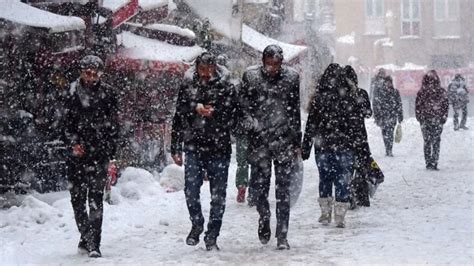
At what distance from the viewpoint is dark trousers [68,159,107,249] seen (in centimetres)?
675

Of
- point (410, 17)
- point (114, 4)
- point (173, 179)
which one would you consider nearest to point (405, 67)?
point (410, 17)

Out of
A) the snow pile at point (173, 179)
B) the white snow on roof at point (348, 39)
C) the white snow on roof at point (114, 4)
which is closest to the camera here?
the snow pile at point (173, 179)

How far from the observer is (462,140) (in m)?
21.8

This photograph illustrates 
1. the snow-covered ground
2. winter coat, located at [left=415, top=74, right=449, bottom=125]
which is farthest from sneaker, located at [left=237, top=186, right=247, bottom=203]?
winter coat, located at [left=415, top=74, right=449, bottom=125]

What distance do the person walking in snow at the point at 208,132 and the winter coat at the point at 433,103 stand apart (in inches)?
296

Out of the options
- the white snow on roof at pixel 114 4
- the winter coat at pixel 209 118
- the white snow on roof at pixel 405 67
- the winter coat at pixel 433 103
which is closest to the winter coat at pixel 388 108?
the winter coat at pixel 433 103

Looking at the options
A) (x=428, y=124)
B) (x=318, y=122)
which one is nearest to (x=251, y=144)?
(x=318, y=122)

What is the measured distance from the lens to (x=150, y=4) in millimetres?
14727

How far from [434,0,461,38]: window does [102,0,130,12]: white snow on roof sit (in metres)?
37.5

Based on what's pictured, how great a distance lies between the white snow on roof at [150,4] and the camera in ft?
46.6

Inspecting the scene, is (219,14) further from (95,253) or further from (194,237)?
(95,253)

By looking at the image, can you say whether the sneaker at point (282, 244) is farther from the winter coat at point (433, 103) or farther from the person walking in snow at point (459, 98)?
the person walking in snow at point (459, 98)

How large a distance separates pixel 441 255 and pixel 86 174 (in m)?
3.32

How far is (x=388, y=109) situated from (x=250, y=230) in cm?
878
